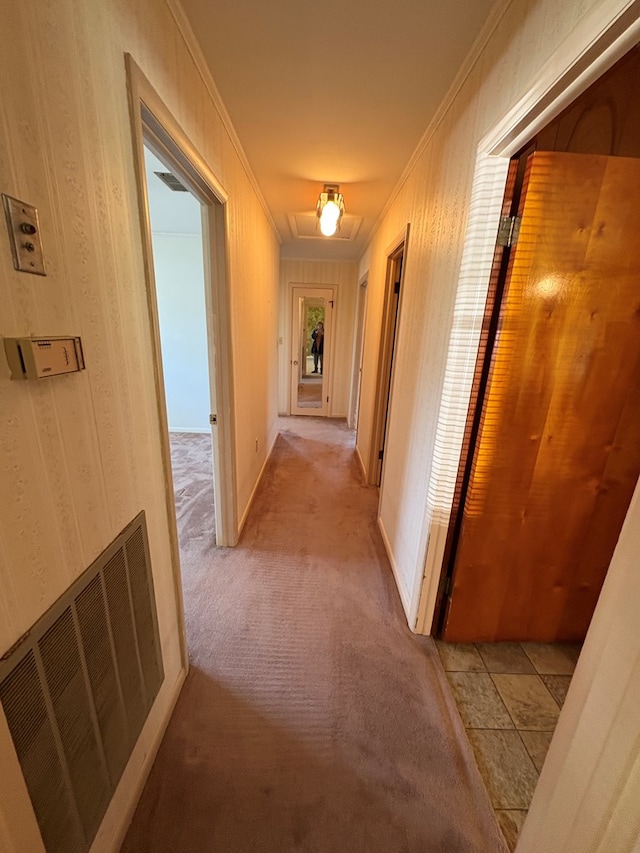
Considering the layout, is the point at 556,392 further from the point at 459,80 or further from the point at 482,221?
the point at 459,80

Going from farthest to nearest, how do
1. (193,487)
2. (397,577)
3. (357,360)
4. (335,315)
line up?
(335,315)
(357,360)
(193,487)
(397,577)

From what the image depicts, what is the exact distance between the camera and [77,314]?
2.35 feet

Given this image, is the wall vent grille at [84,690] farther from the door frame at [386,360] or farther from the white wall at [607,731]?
the door frame at [386,360]

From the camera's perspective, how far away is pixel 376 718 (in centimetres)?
130

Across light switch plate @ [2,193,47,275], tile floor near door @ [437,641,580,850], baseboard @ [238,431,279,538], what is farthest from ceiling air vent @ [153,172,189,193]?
tile floor near door @ [437,641,580,850]

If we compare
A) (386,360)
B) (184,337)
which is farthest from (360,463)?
(184,337)

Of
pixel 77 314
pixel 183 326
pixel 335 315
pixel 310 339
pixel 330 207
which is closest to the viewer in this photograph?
pixel 77 314

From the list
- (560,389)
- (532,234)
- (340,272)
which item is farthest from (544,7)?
(340,272)

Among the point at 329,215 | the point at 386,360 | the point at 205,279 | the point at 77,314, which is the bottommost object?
the point at 386,360

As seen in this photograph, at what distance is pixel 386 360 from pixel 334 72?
1.87 metres

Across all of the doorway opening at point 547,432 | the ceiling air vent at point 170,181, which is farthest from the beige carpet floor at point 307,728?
the ceiling air vent at point 170,181

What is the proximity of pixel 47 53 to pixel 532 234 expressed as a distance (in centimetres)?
131

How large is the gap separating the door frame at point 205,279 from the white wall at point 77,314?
0.04m

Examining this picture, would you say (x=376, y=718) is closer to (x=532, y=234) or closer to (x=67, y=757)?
(x=67, y=757)
